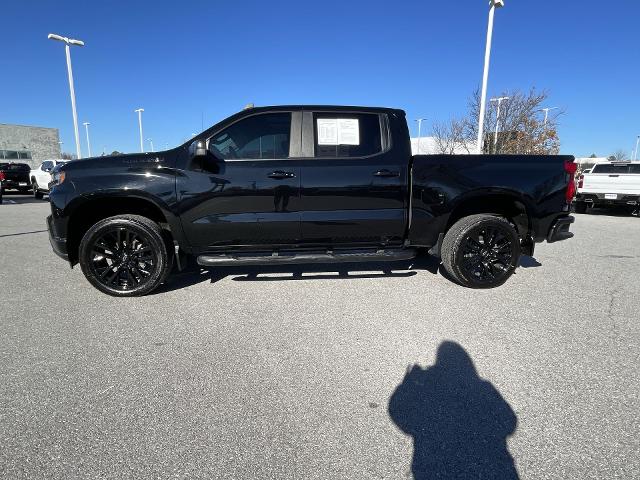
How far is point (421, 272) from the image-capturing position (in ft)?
16.3

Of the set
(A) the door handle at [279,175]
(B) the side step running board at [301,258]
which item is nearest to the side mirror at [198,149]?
(A) the door handle at [279,175]

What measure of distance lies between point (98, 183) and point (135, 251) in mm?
783

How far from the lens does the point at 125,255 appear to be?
399 centimetres

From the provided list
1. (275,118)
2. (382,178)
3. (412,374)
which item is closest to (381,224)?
(382,178)

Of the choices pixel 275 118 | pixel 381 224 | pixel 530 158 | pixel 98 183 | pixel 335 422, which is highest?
pixel 275 118

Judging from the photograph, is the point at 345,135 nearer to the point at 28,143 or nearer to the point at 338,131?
the point at 338,131

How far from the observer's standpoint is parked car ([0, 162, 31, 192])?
16.9m

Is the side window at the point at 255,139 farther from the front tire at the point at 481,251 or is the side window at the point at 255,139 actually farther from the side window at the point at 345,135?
the front tire at the point at 481,251

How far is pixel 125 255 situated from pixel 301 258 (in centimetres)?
191

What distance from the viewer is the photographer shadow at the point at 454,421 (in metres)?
1.76

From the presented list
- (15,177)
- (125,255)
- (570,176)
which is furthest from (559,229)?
(15,177)

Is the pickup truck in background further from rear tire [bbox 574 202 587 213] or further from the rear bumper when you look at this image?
rear tire [bbox 574 202 587 213]

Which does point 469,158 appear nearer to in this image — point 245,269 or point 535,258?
point 535,258

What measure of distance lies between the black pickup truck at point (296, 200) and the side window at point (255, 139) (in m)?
0.01
